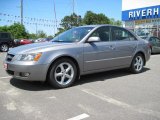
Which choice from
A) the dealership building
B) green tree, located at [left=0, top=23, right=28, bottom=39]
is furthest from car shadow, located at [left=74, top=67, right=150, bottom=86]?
green tree, located at [left=0, top=23, right=28, bottom=39]

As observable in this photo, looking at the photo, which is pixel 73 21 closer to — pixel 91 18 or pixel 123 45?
pixel 91 18

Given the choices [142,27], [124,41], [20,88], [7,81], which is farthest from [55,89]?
[142,27]

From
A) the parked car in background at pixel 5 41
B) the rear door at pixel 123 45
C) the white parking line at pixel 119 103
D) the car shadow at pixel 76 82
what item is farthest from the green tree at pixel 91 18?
the white parking line at pixel 119 103

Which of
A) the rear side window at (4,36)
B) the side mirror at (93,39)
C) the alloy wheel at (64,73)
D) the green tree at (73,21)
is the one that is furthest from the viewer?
the green tree at (73,21)

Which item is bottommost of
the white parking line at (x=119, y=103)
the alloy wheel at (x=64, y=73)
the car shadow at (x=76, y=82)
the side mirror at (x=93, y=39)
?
the white parking line at (x=119, y=103)

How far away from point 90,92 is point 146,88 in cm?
139

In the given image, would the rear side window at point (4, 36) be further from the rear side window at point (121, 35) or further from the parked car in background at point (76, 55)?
the rear side window at point (121, 35)

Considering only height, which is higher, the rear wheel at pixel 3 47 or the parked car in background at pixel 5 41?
the parked car in background at pixel 5 41

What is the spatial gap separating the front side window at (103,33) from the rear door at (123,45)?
7.5 inches

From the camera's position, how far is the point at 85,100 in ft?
16.5

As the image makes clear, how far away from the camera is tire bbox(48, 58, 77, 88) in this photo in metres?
5.89

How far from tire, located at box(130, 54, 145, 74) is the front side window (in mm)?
1342

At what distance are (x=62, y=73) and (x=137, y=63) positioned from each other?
3.01 metres

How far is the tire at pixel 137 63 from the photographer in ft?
25.9
